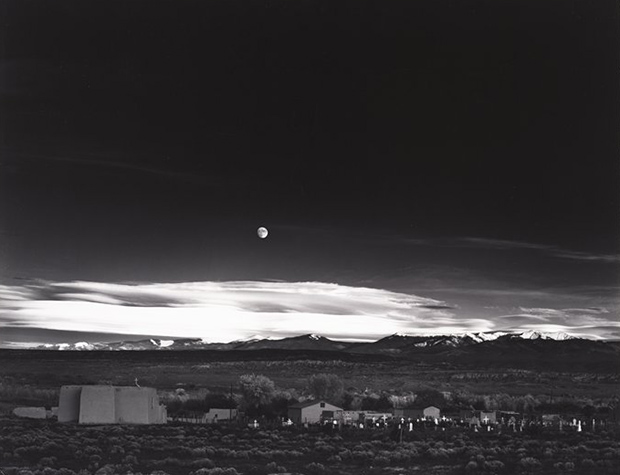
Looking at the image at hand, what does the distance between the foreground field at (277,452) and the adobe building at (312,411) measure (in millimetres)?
318

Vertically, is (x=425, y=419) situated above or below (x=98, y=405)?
below

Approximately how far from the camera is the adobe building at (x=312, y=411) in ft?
64.9

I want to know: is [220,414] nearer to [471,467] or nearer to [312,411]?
[312,411]

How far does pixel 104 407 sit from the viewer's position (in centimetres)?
1952

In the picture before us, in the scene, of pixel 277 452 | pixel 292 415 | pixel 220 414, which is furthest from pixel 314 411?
pixel 220 414

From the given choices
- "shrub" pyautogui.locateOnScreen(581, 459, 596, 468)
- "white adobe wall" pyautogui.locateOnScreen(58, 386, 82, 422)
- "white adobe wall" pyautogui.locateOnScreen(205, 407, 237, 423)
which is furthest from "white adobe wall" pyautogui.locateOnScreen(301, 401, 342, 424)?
"shrub" pyautogui.locateOnScreen(581, 459, 596, 468)

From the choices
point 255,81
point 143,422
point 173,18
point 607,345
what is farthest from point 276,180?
point 607,345

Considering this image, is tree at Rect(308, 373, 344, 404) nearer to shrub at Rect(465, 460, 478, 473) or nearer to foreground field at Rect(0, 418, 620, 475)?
foreground field at Rect(0, 418, 620, 475)

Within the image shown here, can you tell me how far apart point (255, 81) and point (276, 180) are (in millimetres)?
1520

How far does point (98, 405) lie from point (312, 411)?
3.15 meters

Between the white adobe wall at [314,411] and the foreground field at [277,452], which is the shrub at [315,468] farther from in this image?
the white adobe wall at [314,411]

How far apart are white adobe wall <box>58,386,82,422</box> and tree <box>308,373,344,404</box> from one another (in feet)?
11.3

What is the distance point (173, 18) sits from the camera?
785 inches

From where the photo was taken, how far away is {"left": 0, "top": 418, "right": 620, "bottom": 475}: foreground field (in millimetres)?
18641
